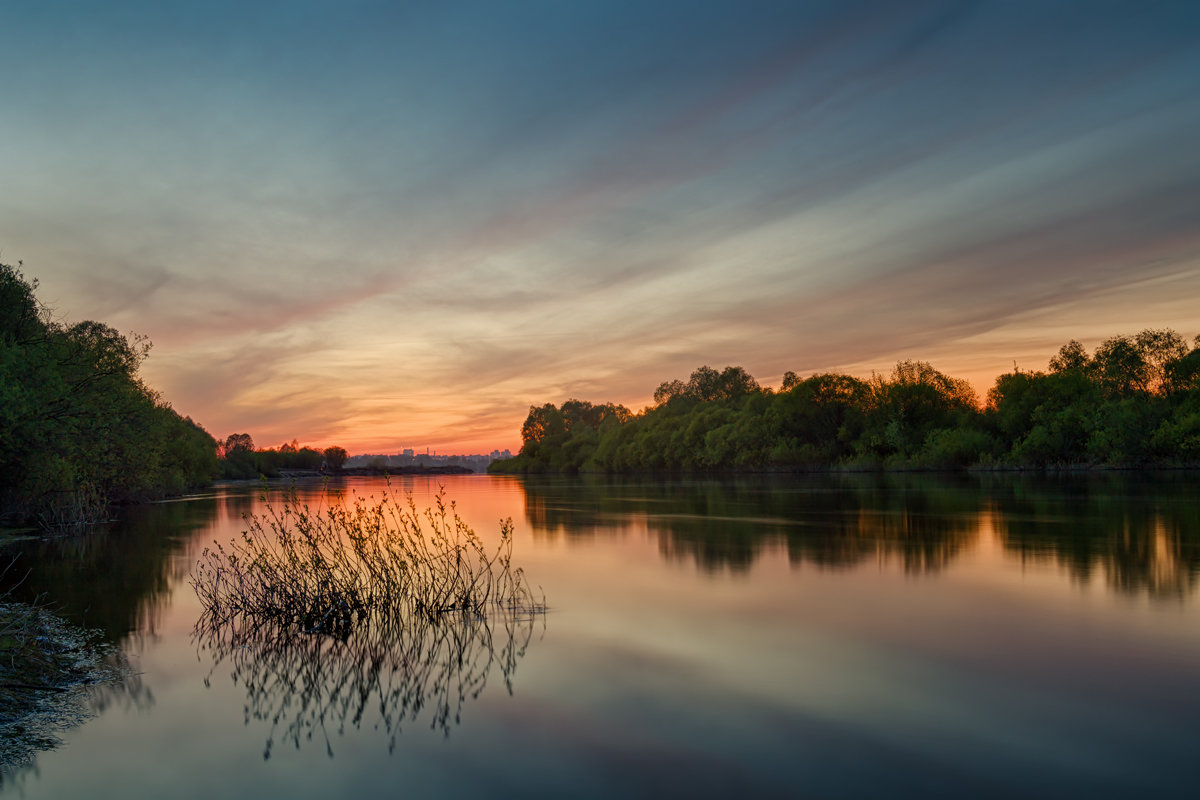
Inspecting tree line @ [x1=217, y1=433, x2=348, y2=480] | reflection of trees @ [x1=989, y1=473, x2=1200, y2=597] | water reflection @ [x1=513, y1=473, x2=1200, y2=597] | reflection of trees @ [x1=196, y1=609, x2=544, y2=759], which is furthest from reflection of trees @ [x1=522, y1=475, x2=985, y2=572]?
tree line @ [x1=217, y1=433, x2=348, y2=480]

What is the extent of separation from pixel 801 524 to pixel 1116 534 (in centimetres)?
994

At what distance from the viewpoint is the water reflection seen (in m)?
17.4

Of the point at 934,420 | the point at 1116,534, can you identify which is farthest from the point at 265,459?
the point at 1116,534

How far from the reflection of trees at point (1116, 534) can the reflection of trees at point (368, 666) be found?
12081 mm

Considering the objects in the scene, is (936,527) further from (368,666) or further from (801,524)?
(368,666)

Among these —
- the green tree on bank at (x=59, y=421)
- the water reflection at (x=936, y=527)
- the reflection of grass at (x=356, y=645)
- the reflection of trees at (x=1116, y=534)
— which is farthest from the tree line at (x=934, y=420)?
the green tree on bank at (x=59, y=421)

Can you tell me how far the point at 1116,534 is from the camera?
21359mm

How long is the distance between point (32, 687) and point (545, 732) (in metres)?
5.92

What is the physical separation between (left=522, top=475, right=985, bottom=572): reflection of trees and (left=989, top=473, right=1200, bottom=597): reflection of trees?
1670 millimetres

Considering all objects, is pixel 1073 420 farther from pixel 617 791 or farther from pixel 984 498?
pixel 617 791

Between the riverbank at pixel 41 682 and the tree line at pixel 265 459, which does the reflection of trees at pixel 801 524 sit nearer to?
the riverbank at pixel 41 682

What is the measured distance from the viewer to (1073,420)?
6988cm

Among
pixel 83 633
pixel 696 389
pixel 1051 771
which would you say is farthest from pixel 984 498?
pixel 696 389

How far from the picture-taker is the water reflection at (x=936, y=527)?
57.2 ft
